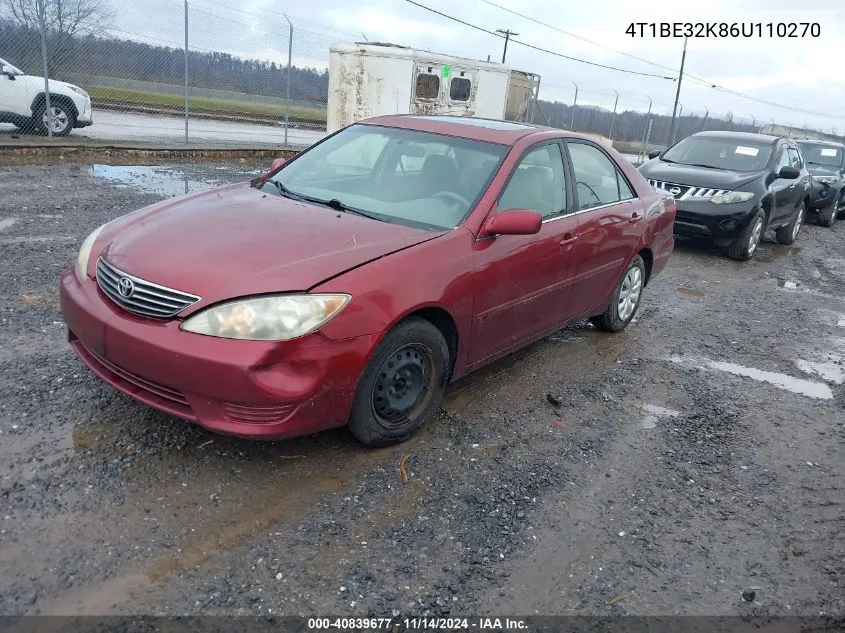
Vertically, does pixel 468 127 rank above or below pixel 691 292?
above

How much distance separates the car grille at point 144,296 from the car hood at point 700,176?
323 inches

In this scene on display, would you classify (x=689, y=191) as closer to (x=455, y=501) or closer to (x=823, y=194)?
(x=823, y=194)

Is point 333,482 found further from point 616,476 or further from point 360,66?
point 360,66

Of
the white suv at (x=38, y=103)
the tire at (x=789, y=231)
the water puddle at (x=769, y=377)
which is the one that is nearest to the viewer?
the water puddle at (x=769, y=377)

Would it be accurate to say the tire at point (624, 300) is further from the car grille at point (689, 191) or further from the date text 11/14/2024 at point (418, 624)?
the car grille at point (689, 191)

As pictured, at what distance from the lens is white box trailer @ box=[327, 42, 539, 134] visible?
14.8 metres

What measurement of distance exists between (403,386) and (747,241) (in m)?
7.56

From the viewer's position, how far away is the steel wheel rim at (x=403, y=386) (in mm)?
3334

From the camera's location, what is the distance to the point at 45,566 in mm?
2473

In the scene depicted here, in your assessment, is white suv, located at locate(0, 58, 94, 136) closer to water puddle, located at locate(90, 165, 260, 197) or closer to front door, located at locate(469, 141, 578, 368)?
water puddle, located at locate(90, 165, 260, 197)

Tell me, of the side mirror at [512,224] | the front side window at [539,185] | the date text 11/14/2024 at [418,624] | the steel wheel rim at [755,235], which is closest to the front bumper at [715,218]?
the steel wheel rim at [755,235]

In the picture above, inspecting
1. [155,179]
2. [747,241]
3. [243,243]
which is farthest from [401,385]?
[155,179]

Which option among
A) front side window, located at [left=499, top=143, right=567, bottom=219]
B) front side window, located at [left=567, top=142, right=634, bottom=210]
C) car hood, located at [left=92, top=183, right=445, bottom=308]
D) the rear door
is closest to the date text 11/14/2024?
car hood, located at [left=92, top=183, right=445, bottom=308]

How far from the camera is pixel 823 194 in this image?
13.9 m
